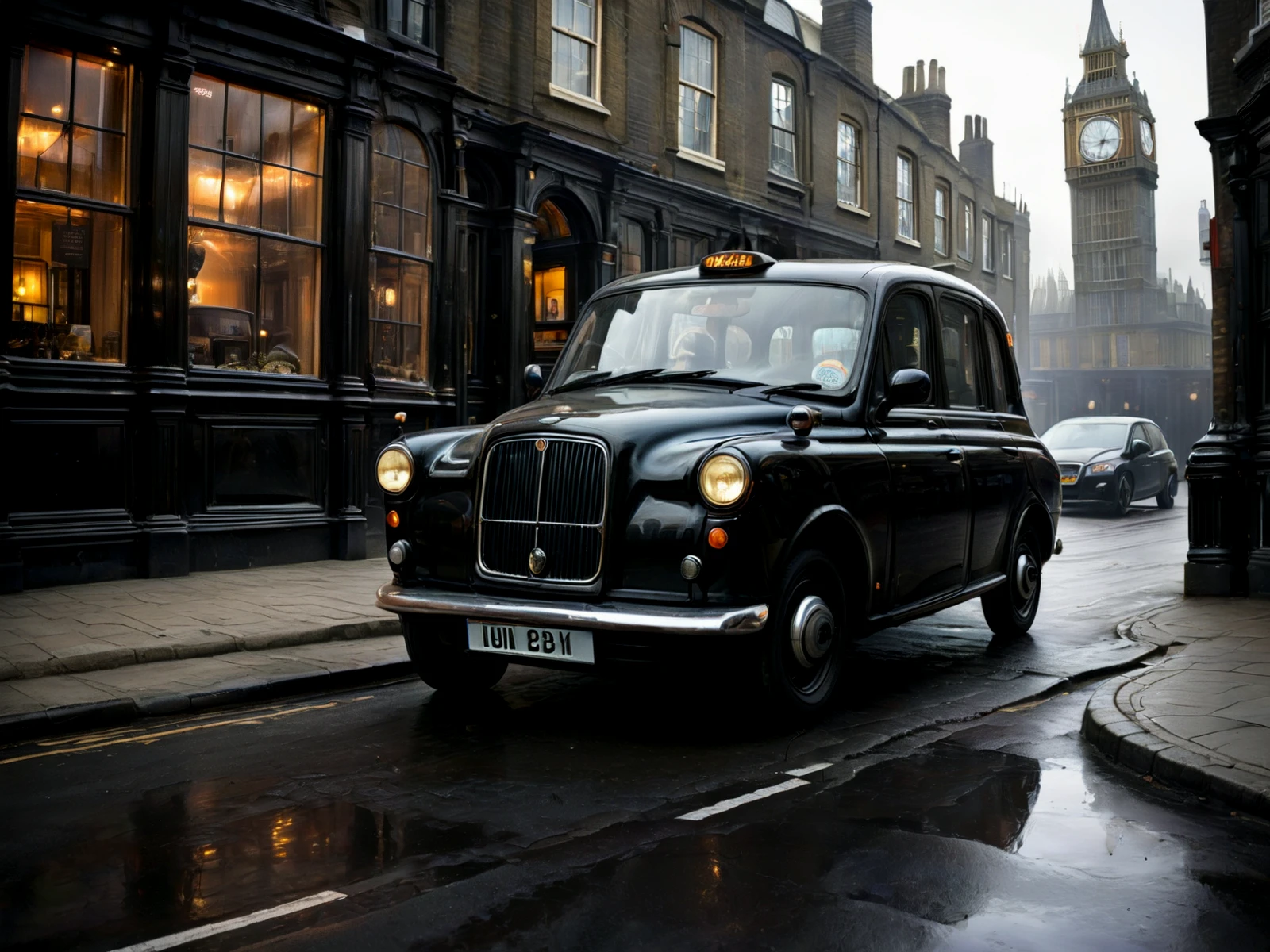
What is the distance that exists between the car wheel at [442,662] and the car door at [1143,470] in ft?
57.1

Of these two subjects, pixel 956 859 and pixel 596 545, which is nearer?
pixel 956 859

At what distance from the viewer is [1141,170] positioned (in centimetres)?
8800

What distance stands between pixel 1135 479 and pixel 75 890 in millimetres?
20461

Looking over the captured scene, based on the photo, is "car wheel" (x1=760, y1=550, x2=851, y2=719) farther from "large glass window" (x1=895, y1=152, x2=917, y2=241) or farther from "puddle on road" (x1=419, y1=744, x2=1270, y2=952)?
"large glass window" (x1=895, y1=152, x2=917, y2=241)

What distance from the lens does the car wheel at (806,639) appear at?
505 centimetres

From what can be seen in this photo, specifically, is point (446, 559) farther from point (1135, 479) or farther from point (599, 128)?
point (1135, 479)

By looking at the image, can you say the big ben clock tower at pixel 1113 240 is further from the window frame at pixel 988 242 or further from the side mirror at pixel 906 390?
the side mirror at pixel 906 390

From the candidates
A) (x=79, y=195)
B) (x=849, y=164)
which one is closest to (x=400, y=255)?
(x=79, y=195)

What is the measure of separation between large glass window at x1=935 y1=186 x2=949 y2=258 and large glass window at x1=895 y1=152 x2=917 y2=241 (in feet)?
6.29

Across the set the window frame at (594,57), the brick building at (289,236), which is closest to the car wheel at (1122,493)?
the brick building at (289,236)

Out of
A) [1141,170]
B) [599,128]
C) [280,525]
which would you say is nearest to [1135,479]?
[599,128]

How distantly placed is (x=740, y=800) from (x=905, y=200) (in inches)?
946

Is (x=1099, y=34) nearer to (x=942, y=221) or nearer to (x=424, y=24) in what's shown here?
(x=942, y=221)

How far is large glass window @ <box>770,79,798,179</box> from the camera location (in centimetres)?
2117
